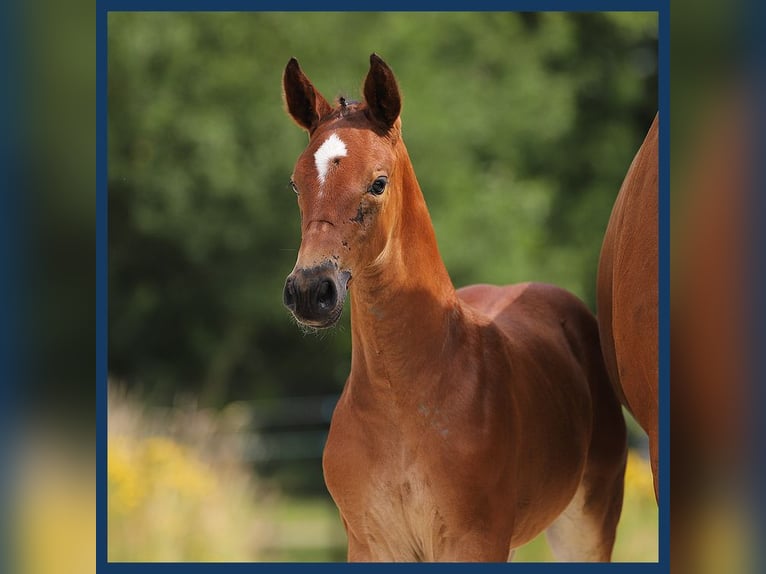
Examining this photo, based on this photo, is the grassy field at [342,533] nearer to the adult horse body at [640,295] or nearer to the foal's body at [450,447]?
the foal's body at [450,447]

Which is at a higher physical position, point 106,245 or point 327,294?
point 106,245

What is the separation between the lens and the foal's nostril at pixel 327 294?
294 centimetres

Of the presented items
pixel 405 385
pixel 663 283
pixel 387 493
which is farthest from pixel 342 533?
pixel 663 283

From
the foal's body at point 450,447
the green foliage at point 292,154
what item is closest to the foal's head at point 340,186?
the foal's body at point 450,447

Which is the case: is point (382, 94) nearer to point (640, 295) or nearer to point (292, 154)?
point (640, 295)

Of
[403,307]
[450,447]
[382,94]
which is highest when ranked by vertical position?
[382,94]

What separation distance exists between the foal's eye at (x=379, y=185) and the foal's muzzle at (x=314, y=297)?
349mm

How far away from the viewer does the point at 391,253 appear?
3.45 metres

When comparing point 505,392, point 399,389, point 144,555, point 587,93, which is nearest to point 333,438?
point 399,389

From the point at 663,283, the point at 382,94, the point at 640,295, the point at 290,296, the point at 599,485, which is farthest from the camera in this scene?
the point at 599,485

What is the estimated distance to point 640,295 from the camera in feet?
10.0

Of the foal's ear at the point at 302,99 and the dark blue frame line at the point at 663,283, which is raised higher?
the foal's ear at the point at 302,99

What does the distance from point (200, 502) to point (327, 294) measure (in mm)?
5082

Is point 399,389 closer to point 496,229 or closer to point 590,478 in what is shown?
point 590,478
